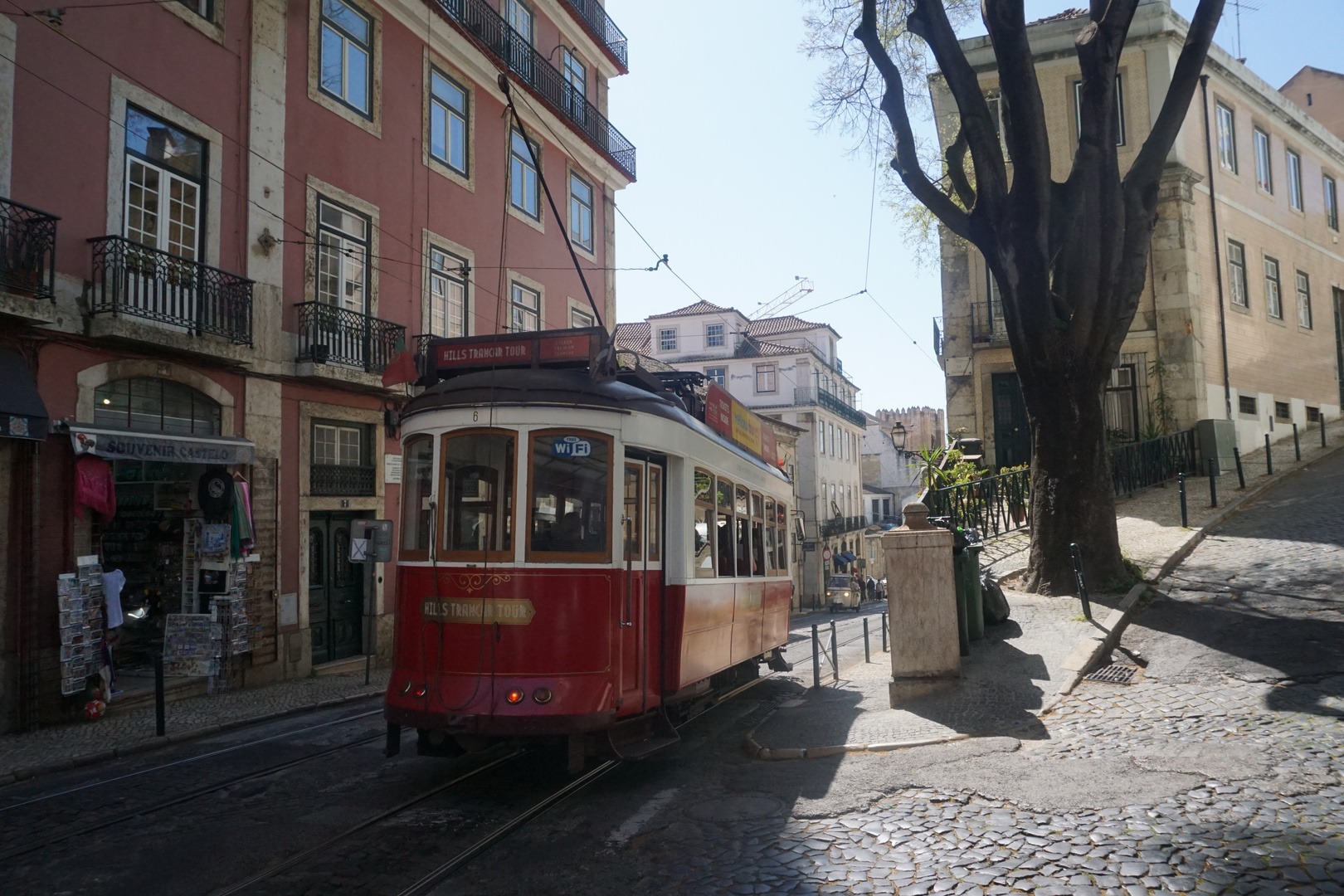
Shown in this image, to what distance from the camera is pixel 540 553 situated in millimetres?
6527

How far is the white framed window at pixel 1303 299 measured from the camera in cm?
2711

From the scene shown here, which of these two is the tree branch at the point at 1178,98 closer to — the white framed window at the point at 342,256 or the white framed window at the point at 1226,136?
the white framed window at the point at 342,256

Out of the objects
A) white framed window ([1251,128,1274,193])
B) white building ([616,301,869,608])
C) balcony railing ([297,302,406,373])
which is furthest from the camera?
white building ([616,301,869,608])

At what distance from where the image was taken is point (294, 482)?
47.5 feet

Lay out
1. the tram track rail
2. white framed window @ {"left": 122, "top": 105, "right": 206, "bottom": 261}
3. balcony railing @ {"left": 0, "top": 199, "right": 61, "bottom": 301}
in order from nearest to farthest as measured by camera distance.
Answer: the tram track rail, balcony railing @ {"left": 0, "top": 199, "right": 61, "bottom": 301}, white framed window @ {"left": 122, "top": 105, "right": 206, "bottom": 261}

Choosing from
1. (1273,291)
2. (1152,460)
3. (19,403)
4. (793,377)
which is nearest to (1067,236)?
(1152,460)

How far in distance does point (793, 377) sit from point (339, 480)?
39288 mm

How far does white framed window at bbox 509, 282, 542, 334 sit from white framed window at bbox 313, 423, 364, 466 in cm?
506

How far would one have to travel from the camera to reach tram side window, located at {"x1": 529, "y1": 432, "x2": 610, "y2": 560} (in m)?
6.59

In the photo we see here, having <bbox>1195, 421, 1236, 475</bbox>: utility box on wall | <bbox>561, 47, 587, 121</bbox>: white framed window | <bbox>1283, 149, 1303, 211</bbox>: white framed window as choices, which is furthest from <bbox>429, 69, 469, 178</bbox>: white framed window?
<bbox>1283, 149, 1303, 211</bbox>: white framed window

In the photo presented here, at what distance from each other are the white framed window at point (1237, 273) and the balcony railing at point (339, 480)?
836 inches

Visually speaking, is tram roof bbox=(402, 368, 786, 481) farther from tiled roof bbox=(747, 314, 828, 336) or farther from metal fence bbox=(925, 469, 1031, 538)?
tiled roof bbox=(747, 314, 828, 336)

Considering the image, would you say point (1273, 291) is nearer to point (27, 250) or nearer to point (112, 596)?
point (112, 596)

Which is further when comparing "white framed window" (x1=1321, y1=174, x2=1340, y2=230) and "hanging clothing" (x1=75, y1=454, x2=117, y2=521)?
"white framed window" (x1=1321, y1=174, x2=1340, y2=230)
